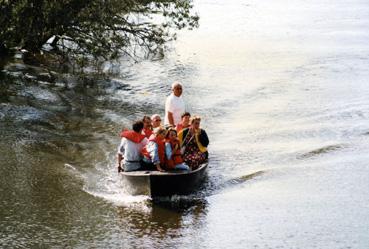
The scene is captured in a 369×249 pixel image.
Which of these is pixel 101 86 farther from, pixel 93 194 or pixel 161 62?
pixel 93 194

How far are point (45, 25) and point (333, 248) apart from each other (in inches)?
516

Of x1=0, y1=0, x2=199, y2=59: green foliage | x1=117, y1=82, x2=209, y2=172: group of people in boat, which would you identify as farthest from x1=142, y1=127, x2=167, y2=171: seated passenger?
x1=0, y1=0, x2=199, y2=59: green foliage

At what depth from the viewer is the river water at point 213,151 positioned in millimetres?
11406

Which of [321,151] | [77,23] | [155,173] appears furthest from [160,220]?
[77,23]

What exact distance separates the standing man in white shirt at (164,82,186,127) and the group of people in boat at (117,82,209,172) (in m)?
0.64

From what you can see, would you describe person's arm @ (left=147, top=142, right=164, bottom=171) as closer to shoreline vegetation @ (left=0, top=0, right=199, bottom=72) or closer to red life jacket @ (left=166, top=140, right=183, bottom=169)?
red life jacket @ (left=166, top=140, right=183, bottom=169)

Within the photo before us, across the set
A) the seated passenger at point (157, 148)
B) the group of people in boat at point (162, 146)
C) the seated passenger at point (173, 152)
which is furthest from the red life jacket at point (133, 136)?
the seated passenger at point (173, 152)

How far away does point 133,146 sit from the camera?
1305 cm

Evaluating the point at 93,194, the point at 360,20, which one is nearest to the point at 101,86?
the point at 93,194

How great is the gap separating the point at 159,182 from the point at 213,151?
436 cm

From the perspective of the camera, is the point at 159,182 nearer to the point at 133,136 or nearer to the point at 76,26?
the point at 133,136

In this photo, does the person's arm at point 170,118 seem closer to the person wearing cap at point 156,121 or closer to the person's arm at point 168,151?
the person wearing cap at point 156,121

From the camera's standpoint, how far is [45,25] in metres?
20.7

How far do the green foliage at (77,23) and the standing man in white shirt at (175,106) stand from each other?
6.97 metres
